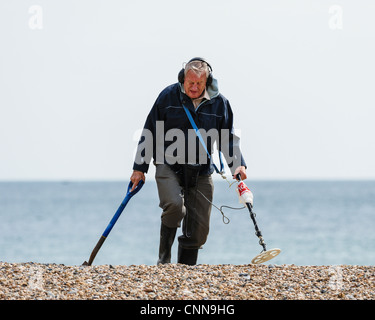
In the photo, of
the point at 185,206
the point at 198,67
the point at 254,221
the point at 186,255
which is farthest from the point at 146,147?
the point at 254,221

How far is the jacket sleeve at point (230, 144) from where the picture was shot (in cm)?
855

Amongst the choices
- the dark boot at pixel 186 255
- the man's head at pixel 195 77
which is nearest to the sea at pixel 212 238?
the dark boot at pixel 186 255

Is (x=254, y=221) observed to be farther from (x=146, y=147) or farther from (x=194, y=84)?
(x=194, y=84)

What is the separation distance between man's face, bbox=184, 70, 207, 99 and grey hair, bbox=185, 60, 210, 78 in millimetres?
34

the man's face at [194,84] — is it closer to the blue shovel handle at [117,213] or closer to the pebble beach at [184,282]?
the blue shovel handle at [117,213]

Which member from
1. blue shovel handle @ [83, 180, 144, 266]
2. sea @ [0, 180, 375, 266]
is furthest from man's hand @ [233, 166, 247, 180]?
sea @ [0, 180, 375, 266]

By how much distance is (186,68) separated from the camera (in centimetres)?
832

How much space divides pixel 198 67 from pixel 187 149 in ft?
2.95

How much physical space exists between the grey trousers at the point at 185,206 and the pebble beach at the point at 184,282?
1.98ft

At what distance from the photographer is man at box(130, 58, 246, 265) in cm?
826

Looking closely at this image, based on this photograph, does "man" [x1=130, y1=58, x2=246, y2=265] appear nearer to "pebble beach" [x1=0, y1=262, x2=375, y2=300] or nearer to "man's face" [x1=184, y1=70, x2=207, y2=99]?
"man's face" [x1=184, y1=70, x2=207, y2=99]

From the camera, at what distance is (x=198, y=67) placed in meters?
8.27
